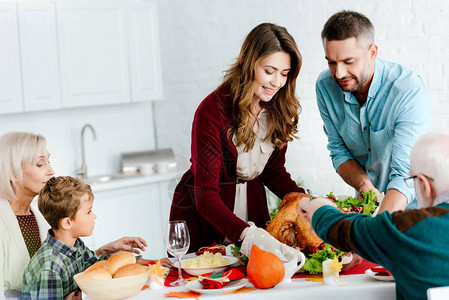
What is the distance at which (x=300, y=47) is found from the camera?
4125mm

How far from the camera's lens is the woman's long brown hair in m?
2.18

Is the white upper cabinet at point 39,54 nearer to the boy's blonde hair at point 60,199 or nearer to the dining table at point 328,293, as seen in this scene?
the boy's blonde hair at point 60,199

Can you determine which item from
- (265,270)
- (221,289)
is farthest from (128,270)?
(265,270)

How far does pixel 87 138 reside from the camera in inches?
199

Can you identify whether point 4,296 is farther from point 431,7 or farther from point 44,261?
point 431,7

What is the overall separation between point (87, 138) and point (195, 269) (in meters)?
3.34

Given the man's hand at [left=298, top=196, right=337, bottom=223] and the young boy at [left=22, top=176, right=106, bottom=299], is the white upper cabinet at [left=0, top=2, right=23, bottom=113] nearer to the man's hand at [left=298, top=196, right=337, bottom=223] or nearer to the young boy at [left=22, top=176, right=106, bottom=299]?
the young boy at [left=22, top=176, right=106, bottom=299]

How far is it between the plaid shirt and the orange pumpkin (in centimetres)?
63

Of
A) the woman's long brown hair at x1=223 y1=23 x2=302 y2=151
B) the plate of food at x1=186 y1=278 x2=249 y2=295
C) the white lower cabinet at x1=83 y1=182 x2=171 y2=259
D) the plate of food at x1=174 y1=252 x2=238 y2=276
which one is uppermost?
the woman's long brown hair at x1=223 y1=23 x2=302 y2=151

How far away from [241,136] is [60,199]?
703 millimetres

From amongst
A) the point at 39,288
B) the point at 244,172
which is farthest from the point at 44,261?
the point at 244,172

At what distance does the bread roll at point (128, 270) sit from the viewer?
5.77 ft

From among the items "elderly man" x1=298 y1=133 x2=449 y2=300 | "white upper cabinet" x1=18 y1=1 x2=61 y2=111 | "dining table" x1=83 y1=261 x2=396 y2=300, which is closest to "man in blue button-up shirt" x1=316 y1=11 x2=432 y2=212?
"dining table" x1=83 y1=261 x2=396 y2=300

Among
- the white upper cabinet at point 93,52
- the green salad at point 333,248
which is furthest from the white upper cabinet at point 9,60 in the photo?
the green salad at point 333,248
